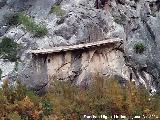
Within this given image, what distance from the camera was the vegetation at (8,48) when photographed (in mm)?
32531

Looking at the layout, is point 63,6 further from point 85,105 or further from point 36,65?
point 85,105

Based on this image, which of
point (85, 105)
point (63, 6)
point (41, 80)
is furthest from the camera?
point (63, 6)

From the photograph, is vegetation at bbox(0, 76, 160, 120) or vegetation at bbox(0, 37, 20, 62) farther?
vegetation at bbox(0, 37, 20, 62)

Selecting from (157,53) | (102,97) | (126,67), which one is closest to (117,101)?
(102,97)

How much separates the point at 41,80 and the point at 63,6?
5367 millimetres

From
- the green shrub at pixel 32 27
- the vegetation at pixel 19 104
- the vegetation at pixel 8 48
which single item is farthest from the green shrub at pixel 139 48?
the vegetation at pixel 19 104

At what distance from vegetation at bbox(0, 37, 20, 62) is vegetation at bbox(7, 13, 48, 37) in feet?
4.36

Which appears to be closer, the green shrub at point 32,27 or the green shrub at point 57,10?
the green shrub at point 32,27

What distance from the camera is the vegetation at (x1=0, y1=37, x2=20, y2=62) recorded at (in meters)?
32.5

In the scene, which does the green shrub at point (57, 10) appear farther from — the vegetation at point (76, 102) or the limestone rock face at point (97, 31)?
the vegetation at point (76, 102)

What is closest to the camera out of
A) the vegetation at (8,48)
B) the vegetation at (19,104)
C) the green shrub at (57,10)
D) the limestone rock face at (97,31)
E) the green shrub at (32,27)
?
the vegetation at (19,104)

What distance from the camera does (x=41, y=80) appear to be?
32.0 m

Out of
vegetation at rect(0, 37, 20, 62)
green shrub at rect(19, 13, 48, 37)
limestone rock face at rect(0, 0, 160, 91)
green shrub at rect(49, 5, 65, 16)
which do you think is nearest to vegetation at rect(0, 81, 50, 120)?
limestone rock face at rect(0, 0, 160, 91)

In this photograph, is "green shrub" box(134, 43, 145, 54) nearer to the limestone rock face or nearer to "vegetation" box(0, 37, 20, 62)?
the limestone rock face
